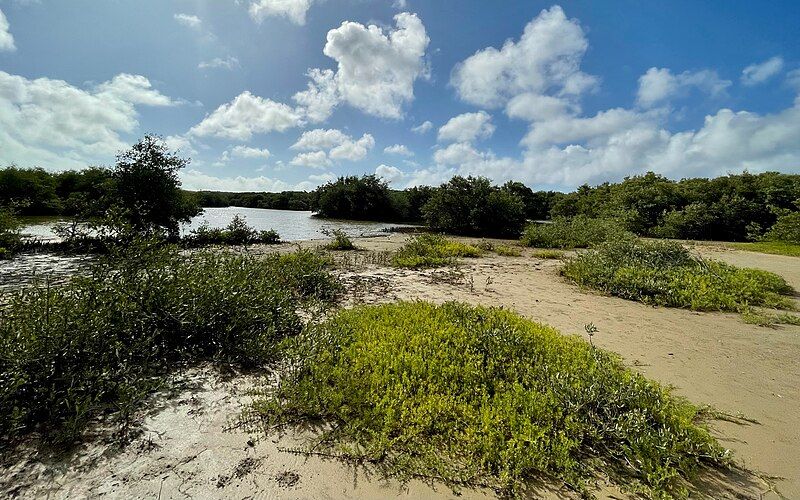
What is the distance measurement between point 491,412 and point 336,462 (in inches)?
52.8

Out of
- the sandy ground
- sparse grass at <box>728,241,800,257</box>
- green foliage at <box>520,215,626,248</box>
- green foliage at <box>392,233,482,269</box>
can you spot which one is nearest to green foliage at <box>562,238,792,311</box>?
the sandy ground

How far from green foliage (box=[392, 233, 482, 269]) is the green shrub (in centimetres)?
656

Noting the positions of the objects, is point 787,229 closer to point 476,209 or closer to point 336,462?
point 476,209

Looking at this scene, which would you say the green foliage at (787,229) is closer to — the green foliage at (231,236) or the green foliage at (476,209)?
the green foliage at (476,209)

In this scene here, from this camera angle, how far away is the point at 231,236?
15.5 metres

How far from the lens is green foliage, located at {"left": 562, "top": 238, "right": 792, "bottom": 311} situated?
677 centimetres

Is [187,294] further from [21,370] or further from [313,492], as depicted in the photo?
[313,492]

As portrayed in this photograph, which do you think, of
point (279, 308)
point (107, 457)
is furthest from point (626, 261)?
point (107, 457)

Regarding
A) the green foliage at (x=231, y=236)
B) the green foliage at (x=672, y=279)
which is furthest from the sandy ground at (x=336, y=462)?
the green foliage at (x=231, y=236)

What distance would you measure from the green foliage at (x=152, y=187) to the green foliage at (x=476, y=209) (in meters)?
15.3

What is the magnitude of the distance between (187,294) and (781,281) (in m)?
12.0

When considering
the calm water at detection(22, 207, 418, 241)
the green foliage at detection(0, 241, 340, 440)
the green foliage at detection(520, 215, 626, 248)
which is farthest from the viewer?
the green foliage at detection(520, 215, 626, 248)

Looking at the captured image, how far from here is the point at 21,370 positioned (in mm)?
2686

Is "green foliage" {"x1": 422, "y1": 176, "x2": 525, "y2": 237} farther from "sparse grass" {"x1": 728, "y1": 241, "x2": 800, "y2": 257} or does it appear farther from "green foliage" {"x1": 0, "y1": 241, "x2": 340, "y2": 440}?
"green foliage" {"x1": 0, "y1": 241, "x2": 340, "y2": 440}
